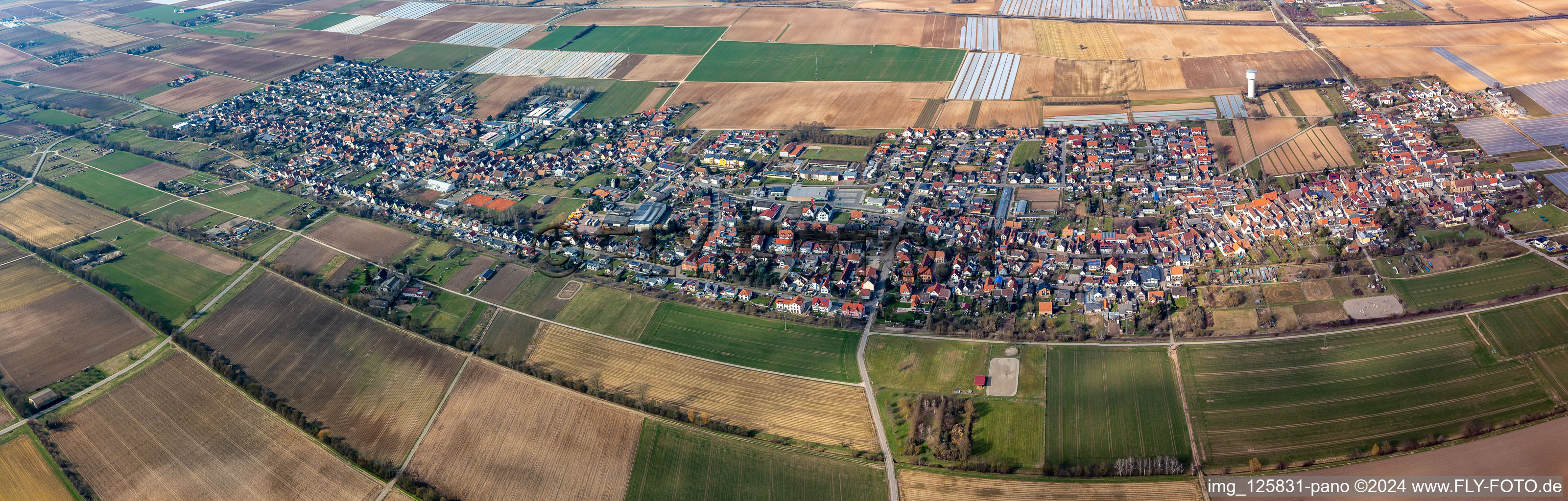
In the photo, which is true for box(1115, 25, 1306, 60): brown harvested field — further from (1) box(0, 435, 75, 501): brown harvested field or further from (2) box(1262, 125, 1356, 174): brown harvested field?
(1) box(0, 435, 75, 501): brown harvested field

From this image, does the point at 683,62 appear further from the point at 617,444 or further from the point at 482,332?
the point at 617,444

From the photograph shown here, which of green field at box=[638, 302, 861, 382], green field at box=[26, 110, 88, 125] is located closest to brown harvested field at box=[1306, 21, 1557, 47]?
green field at box=[638, 302, 861, 382]

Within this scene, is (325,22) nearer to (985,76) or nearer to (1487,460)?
(985,76)

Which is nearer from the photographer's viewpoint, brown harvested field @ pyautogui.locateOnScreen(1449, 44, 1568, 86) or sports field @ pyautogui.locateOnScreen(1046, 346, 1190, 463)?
sports field @ pyautogui.locateOnScreen(1046, 346, 1190, 463)

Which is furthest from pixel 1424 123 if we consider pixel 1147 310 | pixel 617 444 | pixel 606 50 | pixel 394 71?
pixel 394 71

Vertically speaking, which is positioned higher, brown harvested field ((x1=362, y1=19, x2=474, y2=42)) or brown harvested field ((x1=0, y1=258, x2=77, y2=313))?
brown harvested field ((x1=362, y1=19, x2=474, y2=42))
